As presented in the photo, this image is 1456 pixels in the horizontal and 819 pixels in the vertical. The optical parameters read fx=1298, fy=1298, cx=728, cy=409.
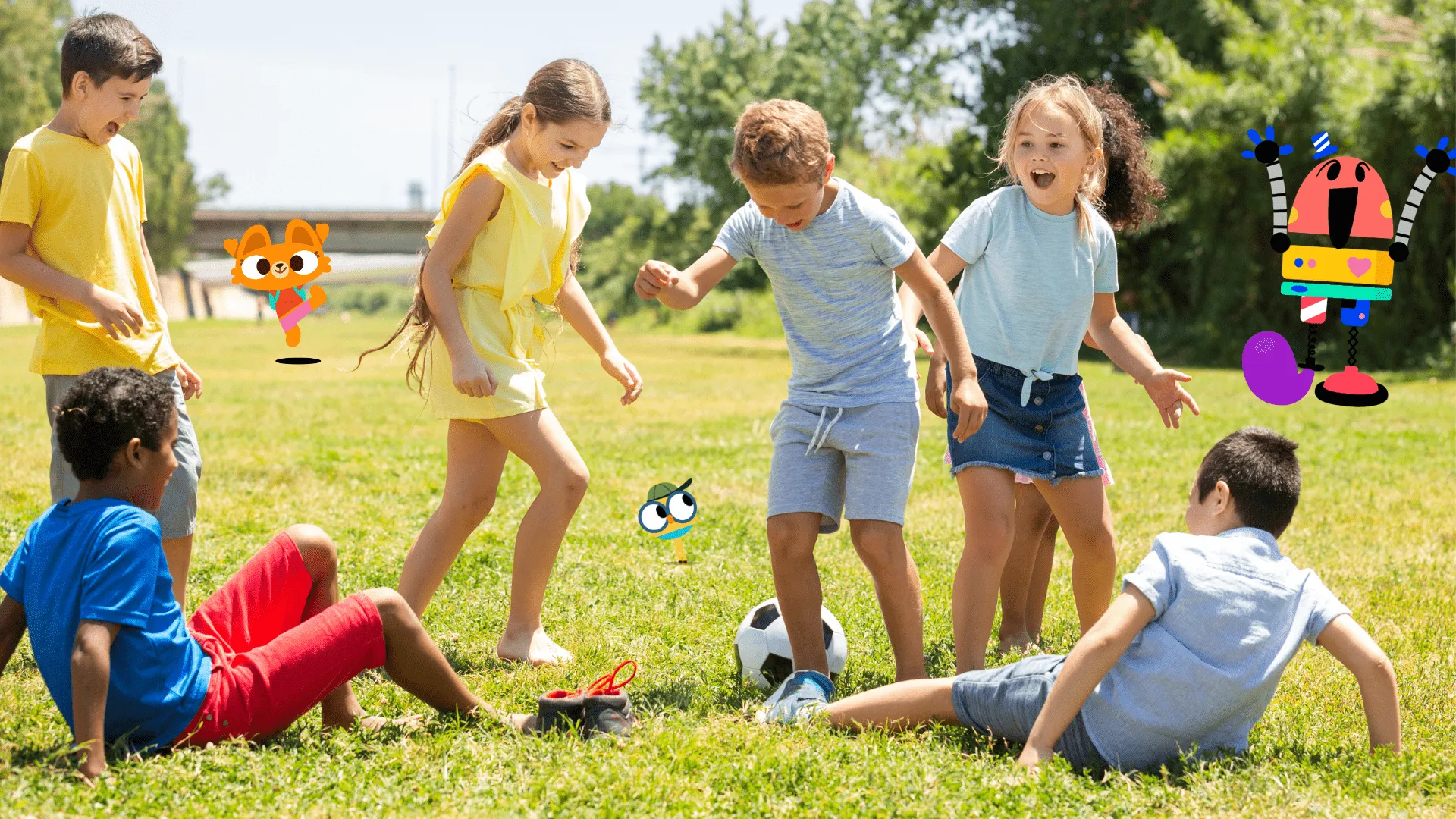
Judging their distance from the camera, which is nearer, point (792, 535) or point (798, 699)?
point (798, 699)

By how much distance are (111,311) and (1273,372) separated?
3.66m

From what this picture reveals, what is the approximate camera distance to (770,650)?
4125 millimetres

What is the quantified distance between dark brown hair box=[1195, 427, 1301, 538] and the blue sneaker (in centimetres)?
121

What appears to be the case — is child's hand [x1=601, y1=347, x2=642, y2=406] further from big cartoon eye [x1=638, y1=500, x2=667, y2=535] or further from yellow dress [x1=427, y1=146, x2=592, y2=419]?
big cartoon eye [x1=638, y1=500, x2=667, y2=535]

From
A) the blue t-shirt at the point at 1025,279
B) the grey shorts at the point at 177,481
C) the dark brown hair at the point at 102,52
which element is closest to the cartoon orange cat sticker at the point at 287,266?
the grey shorts at the point at 177,481

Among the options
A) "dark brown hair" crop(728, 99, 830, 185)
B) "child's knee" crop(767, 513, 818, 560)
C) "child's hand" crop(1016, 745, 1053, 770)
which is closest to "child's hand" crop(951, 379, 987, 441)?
"child's knee" crop(767, 513, 818, 560)

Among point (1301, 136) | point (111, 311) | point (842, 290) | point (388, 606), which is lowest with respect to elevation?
point (388, 606)

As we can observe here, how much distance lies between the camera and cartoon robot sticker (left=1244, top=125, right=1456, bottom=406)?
432 cm

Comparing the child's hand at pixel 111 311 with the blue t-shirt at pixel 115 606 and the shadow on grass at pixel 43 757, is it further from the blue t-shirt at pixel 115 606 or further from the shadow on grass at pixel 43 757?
the shadow on grass at pixel 43 757

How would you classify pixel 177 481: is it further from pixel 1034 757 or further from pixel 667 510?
pixel 1034 757

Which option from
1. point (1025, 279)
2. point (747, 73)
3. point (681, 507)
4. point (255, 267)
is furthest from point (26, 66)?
point (1025, 279)

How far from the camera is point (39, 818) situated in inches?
106

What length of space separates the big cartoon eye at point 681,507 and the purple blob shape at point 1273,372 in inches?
83.1

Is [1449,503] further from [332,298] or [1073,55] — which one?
[332,298]
